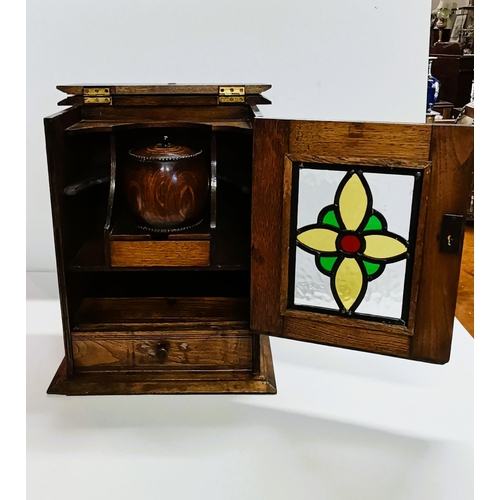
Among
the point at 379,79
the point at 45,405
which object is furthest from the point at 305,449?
the point at 379,79

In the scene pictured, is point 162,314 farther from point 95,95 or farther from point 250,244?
point 95,95

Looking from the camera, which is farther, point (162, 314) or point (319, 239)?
point (162, 314)

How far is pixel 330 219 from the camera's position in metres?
0.99

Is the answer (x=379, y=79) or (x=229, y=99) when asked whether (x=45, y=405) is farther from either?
(x=379, y=79)

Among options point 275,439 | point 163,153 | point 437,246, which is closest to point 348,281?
point 437,246

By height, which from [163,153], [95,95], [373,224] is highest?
[95,95]

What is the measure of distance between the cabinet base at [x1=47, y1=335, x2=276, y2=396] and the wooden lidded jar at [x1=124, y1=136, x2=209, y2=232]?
0.31 metres

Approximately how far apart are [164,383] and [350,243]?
0.49m

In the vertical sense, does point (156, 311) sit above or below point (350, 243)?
below

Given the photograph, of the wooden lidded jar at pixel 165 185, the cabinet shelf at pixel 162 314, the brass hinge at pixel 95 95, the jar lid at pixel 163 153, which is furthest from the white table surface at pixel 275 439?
the brass hinge at pixel 95 95

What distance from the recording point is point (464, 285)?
2.55 m

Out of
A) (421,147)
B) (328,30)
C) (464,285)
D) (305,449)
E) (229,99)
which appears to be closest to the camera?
(421,147)

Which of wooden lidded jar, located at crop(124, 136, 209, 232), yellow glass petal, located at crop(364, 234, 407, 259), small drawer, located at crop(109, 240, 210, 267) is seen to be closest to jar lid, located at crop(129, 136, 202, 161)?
wooden lidded jar, located at crop(124, 136, 209, 232)

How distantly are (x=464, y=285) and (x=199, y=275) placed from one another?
156 centimetres
